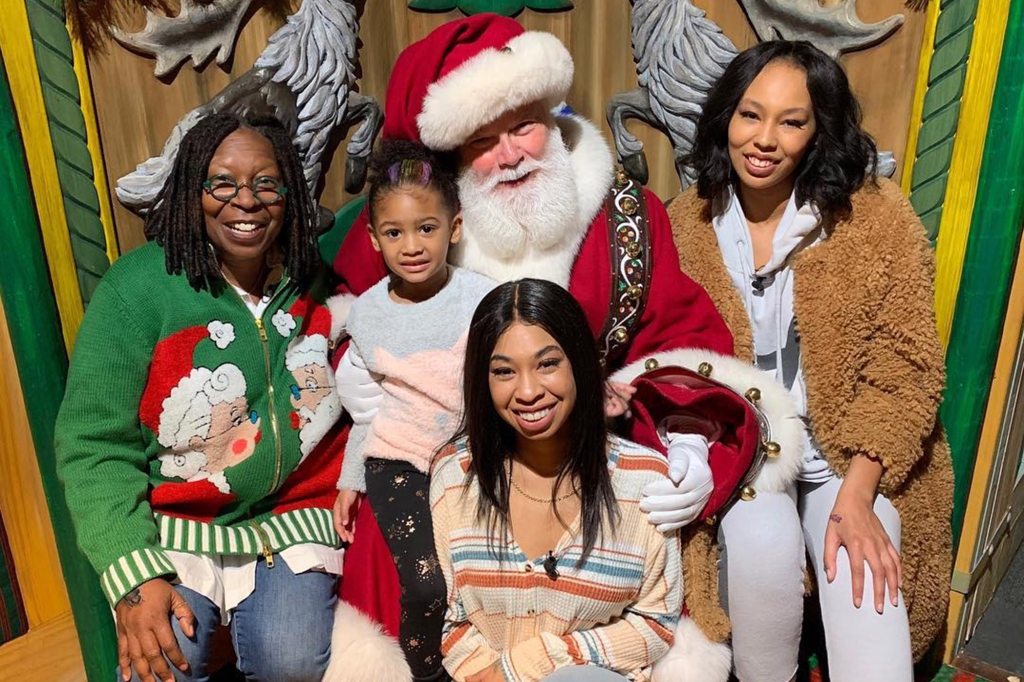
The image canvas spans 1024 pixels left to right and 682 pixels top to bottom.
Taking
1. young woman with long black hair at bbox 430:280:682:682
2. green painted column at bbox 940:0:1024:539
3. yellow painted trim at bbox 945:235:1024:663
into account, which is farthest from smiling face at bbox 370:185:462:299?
yellow painted trim at bbox 945:235:1024:663

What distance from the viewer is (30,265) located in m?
1.76

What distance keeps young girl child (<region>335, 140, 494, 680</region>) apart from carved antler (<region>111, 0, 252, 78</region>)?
1.47 feet

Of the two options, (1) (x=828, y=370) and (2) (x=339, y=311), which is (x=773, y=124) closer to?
(1) (x=828, y=370)

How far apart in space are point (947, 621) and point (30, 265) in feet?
7.95

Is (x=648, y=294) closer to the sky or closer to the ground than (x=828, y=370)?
closer to the sky

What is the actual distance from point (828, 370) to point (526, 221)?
76 cm

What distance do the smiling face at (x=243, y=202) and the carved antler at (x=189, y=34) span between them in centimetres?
27

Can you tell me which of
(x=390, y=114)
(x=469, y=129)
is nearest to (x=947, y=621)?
(x=469, y=129)

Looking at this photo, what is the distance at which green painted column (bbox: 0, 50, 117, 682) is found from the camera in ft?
5.57

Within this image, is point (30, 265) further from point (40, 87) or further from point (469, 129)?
point (469, 129)

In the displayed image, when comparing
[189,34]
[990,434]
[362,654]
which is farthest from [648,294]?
[189,34]

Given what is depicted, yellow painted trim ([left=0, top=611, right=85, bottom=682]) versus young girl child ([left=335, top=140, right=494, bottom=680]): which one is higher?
young girl child ([left=335, top=140, right=494, bottom=680])

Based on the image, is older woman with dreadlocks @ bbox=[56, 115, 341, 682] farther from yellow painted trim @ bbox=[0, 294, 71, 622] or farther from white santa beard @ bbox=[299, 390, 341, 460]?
yellow painted trim @ bbox=[0, 294, 71, 622]

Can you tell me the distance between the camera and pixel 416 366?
183cm
